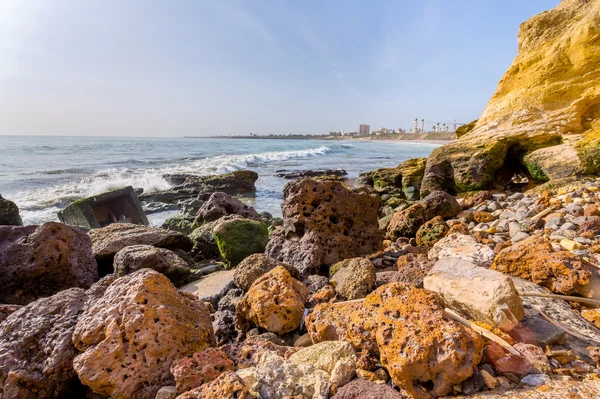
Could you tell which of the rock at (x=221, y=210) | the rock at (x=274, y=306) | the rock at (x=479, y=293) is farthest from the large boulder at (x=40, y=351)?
the rock at (x=221, y=210)

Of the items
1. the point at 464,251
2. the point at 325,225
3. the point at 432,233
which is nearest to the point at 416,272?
the point at 464,251

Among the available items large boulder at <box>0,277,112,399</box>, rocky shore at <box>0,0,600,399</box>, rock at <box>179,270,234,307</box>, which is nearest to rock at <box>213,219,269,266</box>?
rocky shore at <box>0,0,600,399</box>

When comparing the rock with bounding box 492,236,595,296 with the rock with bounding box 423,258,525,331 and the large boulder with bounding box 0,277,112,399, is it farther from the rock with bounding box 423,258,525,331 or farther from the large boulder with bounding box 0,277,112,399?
the large boulder with bounding box 0,277,112,399

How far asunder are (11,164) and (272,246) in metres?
27.4

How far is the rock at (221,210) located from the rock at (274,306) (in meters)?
4.23

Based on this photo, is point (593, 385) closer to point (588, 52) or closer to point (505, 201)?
point (505, 201)

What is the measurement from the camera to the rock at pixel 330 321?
72.1 inches

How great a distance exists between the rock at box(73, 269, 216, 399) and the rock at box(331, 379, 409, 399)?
36.7 inches

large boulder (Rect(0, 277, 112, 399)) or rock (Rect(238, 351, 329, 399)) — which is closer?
rock (Rect(238, 351, 329, 399))

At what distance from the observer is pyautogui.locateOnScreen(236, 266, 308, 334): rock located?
2135 mm

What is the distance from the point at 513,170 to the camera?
25.7 ft

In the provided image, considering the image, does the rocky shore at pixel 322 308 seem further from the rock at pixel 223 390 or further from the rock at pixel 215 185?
the rock at pixel 215 185

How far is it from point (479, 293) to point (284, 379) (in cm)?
119

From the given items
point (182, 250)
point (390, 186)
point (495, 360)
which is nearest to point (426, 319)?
point (495, 360)
